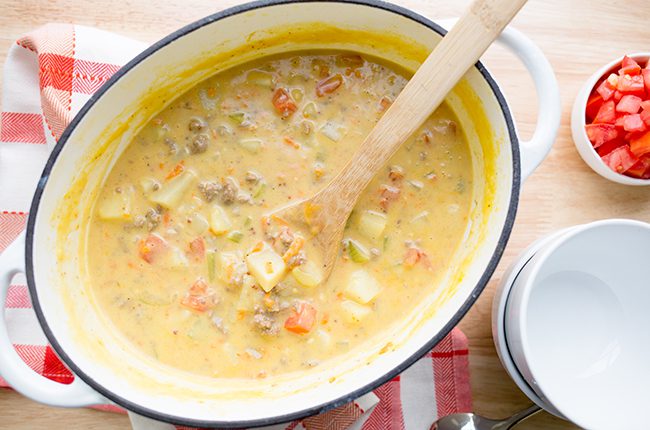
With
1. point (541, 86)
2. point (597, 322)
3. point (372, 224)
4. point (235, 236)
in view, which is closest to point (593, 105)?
point (541, 86)

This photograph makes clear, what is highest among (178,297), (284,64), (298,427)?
(284,64)

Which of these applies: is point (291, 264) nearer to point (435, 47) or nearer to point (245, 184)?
point (245, 184)

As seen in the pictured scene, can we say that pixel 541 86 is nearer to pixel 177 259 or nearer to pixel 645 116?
pixel 645 116

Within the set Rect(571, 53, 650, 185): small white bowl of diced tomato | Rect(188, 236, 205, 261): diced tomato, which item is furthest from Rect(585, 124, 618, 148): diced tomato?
Rect(188, 236, 205, 261): diced tomato

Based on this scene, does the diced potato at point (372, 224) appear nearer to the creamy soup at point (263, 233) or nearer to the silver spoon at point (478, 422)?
the creamy soup at point (263, 233)

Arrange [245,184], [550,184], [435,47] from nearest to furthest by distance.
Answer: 1. [435,47]
2. [245,184]
3. [550,184]

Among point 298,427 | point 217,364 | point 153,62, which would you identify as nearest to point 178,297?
point 217,364

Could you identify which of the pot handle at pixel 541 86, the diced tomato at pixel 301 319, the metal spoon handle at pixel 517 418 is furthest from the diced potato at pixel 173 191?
the metal spoon handle at pixel 517 418
